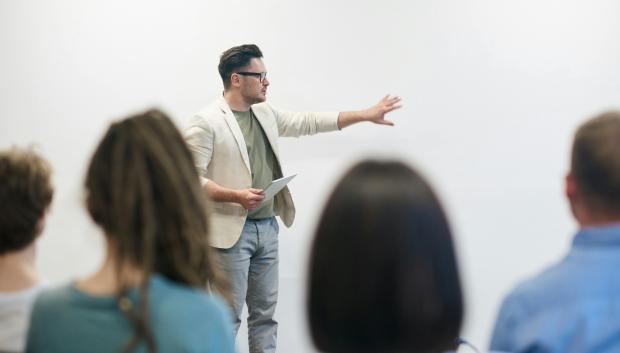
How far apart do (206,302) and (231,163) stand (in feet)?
6.30

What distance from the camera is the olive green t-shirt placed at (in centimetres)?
306

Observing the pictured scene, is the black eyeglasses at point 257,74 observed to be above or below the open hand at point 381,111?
above

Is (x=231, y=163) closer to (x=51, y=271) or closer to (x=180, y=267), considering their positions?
(x=51, y=271)

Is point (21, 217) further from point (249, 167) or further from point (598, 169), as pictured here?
point (249, 167)

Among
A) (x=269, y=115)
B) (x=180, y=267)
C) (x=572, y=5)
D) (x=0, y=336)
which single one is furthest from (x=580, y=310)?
(x=572, y=5)

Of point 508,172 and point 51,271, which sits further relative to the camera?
point 51,271

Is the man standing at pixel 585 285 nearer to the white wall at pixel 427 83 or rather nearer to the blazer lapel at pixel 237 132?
the blazer lapel at pixel 237 132

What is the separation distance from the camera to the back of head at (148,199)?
109 centimetres

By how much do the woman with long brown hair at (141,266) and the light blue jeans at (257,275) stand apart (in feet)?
Answer: 6.03

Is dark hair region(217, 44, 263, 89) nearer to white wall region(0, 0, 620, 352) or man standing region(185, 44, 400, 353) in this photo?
man standing region(185, 44, 400, 353)

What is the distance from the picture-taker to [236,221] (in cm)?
297

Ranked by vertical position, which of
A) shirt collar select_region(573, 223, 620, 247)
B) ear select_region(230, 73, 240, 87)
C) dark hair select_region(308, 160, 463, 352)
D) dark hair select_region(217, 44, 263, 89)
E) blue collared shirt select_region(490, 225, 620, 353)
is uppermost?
dark hair select_region(217, 44, 263, 89)

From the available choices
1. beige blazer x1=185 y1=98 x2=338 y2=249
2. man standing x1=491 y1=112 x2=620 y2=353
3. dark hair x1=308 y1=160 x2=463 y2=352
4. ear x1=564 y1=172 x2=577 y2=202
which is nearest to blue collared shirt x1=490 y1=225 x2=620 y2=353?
man standing x1=491 y1=112 x2=620 y2=353

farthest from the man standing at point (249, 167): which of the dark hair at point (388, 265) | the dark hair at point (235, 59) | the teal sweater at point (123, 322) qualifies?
the dark hair at point (388, 265)
